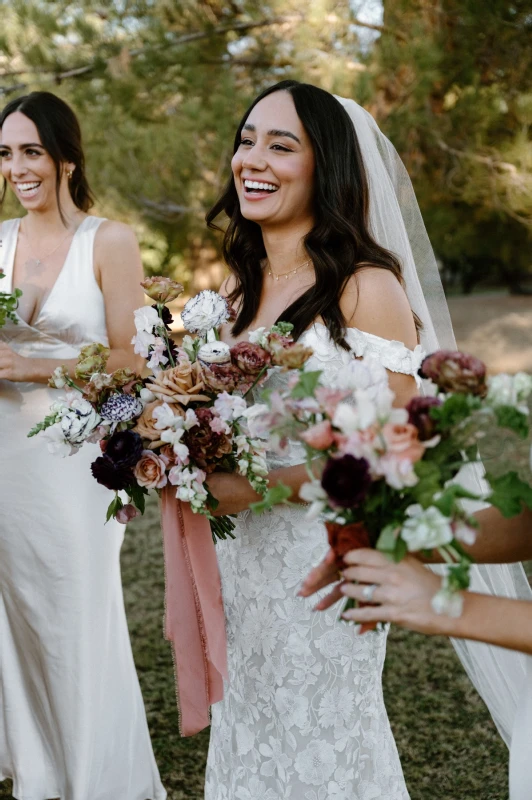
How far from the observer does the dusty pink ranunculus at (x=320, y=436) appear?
137cm

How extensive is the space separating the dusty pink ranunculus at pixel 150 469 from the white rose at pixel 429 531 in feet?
2.84

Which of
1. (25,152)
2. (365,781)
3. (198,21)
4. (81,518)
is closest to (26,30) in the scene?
(198,21)

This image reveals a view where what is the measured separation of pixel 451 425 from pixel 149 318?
3.58ft

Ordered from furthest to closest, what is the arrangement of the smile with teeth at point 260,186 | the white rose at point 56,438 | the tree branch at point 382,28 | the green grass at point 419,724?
the tree branch at point 382,28, the green grass at point 419,724, the smile with teeth at point 260,186, the white rose at point 56,438

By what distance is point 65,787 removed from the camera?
3303mm

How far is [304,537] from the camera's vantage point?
8.14 ft

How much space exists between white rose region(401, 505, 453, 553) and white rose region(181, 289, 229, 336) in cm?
108

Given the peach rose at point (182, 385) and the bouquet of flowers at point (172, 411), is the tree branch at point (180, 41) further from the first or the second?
the peach rose at point (182, 385)

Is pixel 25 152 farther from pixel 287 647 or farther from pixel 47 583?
pixel 287 647

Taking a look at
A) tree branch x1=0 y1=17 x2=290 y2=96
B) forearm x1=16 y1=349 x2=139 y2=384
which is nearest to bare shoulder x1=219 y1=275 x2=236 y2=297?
forearm x1=16 y1=349 x2=139 y2=384

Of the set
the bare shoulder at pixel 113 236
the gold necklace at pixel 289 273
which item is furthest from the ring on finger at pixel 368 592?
the bare shoulder at pixel 113 236

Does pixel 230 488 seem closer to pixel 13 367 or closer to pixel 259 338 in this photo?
pixel 259 338

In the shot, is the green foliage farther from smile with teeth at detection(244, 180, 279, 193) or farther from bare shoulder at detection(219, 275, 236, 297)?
bare shoulder at detection(219, 275, 236, 297)

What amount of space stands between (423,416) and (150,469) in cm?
86
